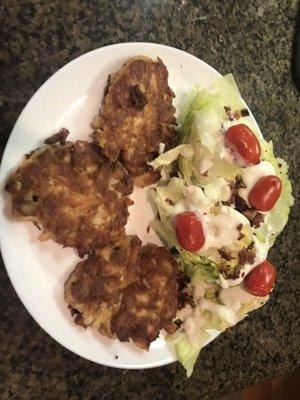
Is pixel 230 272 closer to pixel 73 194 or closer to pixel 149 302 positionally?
pixel 149 302

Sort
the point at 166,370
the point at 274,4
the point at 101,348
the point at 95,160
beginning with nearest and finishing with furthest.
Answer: the point at 95,160, the point at 101,348, the point at 166,370, the point at 274,4

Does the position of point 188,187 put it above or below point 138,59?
below

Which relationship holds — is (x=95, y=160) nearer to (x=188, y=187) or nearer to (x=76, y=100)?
(x=76, y=100)

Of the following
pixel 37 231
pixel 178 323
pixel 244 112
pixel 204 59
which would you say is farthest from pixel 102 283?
pixel 204 59

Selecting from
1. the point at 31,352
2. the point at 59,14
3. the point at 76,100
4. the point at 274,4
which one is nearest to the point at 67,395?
the point at 31,352

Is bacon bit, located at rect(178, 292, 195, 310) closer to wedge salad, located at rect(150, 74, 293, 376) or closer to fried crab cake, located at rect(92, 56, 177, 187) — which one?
wedge salad, located at rect(150, 74, 293, 376)

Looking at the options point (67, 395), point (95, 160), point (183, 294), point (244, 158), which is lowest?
point (67, 395)

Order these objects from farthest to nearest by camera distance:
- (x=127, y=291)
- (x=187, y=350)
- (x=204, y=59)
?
(x=204, y=59), (x=187, y=350), (x=127, y=291)

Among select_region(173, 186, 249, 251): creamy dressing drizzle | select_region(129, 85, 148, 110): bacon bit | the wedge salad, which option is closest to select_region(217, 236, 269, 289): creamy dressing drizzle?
the wedge salad
